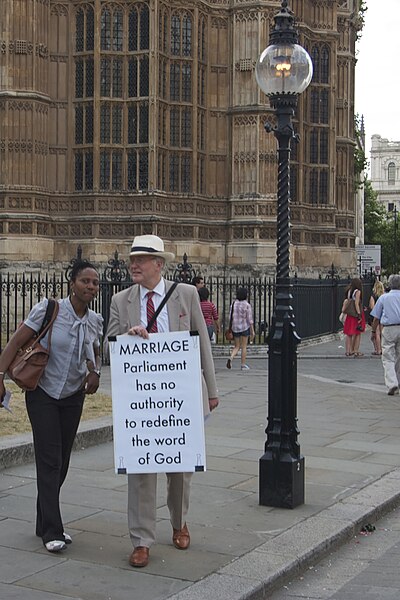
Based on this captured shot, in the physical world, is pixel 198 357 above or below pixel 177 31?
below

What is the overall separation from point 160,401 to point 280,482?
1.73 m

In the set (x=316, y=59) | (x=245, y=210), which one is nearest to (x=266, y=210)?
(x=245, y=210)

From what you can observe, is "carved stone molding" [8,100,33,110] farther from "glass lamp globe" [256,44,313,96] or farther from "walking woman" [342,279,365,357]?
"glass lamp globe" [256,44,313,96]

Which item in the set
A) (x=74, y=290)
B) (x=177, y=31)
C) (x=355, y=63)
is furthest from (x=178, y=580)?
(x=355, y=63)

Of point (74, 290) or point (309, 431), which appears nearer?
point (74, 290)

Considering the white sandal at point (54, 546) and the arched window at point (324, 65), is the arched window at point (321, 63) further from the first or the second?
the white sandal at point (54, 546)

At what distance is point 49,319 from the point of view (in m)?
6.28

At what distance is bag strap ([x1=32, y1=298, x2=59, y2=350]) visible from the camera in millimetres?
6254

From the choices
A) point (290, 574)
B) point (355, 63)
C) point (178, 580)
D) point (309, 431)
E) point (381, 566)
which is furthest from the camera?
point (355, 63)

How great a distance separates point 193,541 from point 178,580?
84 cm

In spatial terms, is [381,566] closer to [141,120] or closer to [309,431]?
[309,431]

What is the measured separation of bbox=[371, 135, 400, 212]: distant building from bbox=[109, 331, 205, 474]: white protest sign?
5341 inches

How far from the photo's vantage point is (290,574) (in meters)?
6.00

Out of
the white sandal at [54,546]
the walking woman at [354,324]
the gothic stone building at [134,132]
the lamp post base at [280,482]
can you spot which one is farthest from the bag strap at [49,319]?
the gothic stone building at [134,132]
